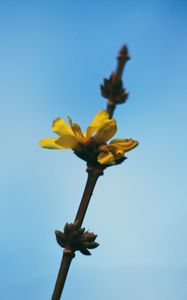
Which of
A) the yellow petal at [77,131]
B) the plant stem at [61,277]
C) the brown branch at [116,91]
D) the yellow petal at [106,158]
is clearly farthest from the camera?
the yellow petal at [77,131]

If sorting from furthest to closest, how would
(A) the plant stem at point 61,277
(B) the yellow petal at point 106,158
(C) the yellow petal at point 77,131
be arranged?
(C) the yellow petal at point 77,131 < (B) the yellow petal at point 106,158 < (A) the plant stem at point 61,277

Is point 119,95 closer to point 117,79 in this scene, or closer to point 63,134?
point 117,79

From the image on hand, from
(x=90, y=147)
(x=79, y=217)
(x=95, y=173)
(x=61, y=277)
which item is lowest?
(x=61, y=277)

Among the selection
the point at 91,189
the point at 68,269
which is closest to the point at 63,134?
the point at 91,189

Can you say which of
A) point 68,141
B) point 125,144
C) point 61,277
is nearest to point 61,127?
point 68,141

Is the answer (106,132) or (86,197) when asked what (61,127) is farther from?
(86,197)

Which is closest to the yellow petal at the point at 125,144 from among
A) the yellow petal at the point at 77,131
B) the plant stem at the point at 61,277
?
the yellow petal at the point at 77,131

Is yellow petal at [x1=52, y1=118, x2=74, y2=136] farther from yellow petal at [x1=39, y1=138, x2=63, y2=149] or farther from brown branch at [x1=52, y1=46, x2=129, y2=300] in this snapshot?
brown branch at [x1=52, y1=46, x2=129, y2=300]

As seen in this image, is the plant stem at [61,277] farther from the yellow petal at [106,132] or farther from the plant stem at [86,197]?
the yellow petal at [106,132]
